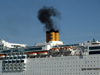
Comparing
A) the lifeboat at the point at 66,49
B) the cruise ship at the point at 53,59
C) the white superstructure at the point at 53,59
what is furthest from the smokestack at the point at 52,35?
the lifeboat at the point at 66,49

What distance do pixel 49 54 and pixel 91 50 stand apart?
9.05 m

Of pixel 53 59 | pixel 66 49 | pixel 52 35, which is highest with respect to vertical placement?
pixel 52 35

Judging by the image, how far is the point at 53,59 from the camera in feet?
152

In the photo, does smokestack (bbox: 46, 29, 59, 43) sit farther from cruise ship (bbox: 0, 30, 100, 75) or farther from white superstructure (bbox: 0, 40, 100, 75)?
white superstructure (bbox: 0, 40, 100, 75)

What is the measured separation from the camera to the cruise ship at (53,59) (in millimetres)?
42844

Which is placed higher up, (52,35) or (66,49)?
(52,35)

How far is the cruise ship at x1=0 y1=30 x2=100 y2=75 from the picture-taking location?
42844mm

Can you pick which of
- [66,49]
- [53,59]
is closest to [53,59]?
[53,59]

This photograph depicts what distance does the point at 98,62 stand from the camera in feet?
137

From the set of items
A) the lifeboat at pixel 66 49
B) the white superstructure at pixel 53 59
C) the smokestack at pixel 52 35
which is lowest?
the white superstructure at pixel 53 59

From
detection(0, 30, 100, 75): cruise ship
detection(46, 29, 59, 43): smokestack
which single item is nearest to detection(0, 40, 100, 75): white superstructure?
detection(0, 30, 100, 75): cruise ship

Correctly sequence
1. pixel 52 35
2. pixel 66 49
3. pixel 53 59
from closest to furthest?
pixel 53 59, pixel 66 49, pixel 52 35

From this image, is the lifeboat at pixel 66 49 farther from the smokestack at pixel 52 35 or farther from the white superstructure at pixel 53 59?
the smokestack at pixel 52 35

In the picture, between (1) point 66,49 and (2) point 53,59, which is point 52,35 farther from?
(2) point 53,59
